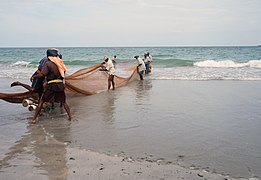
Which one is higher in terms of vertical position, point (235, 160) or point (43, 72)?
point (43, 72)

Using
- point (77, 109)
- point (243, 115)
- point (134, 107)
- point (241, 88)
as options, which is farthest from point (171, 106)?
point (241, 88)

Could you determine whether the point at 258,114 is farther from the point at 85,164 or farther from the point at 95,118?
the point at 85,164

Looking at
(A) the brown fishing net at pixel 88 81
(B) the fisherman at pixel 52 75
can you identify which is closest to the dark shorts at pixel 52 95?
(B) the fisherman at pixel 52 75

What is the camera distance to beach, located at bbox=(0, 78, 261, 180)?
3555 millimetres

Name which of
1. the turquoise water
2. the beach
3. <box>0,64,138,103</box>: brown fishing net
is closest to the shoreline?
the beach

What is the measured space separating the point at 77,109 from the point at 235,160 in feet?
14.5

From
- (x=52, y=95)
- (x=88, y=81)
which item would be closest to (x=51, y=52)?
(x=52, y=95)

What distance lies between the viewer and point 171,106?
24.4 feet

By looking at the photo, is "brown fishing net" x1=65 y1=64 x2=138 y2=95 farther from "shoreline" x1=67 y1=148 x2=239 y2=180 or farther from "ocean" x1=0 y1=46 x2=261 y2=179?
"shoreline" x1=67 y1=148 x2=239 y2=180

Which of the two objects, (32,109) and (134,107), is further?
(134,107)

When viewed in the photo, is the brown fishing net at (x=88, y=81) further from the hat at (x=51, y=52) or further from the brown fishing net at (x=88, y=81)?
the hat at (x=51, y=52)

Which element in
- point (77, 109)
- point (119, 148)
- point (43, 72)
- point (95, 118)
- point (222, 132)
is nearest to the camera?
point (119, 148)

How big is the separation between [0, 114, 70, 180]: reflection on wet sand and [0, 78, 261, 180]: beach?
0.01 meters

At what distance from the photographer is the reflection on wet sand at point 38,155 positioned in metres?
3.46
